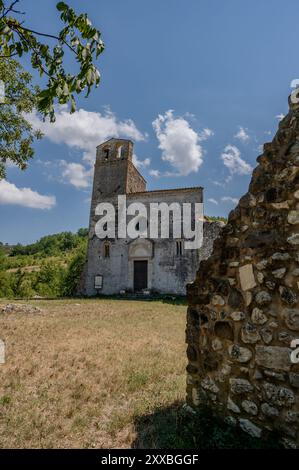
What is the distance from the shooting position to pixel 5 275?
3244 centimetres

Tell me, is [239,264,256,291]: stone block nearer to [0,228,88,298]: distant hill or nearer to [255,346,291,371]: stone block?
[255,346,291,371]: stone block

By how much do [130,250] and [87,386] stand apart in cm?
1819

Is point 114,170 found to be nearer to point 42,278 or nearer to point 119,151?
point 119,151

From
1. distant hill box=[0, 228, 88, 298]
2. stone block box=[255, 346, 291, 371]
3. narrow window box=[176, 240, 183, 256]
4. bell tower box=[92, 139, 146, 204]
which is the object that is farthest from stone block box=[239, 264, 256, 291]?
distant hill box=[0, 228, 88, 298]

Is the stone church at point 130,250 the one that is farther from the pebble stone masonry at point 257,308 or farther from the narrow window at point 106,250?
the pebble stone masonry at point 257,308

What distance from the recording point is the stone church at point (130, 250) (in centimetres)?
2109

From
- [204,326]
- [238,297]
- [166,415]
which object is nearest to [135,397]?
[166,415]

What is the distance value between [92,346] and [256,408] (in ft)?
15.5

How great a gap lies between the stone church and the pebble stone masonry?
17.5m

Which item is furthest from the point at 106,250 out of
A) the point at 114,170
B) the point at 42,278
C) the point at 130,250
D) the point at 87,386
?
the point at 42,278

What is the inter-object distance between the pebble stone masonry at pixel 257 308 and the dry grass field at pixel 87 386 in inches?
32.9

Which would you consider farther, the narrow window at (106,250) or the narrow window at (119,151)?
the narrow window at (119,151)

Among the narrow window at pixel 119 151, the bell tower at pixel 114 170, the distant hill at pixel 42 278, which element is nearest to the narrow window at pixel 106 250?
the bell tower at pixel 114 170
